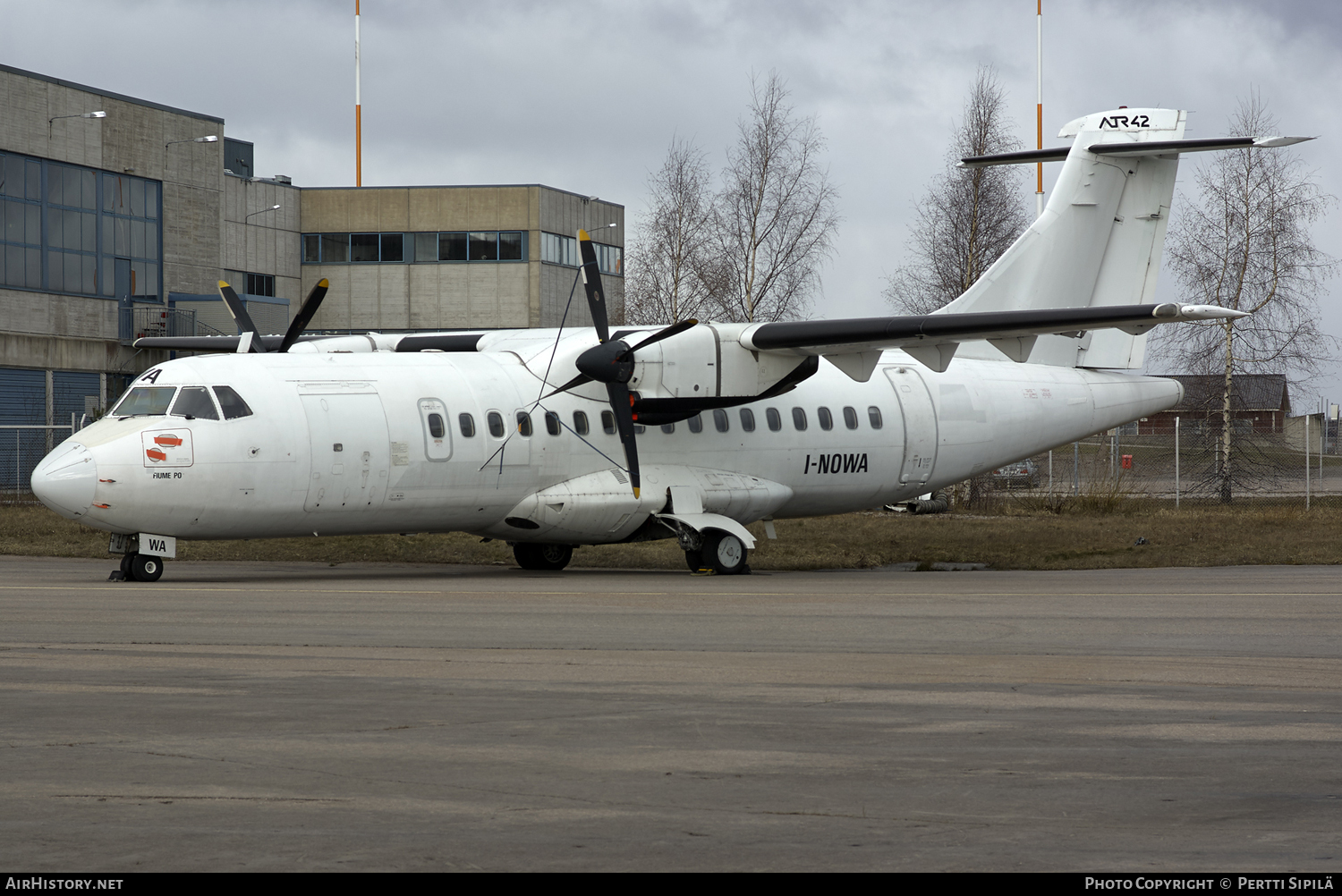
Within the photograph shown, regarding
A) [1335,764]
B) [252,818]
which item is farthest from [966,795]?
[252,818]

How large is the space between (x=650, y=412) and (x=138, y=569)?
710cm

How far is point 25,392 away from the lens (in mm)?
51781

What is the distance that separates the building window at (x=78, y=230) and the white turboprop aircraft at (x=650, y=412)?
101 feet

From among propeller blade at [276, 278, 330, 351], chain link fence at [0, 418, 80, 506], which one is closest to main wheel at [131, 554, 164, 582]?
propeller blade at [276, 278, 330, 351]

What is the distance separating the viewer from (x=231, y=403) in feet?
59.5

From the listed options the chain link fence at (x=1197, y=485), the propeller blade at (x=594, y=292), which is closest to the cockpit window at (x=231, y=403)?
the propeller blade at (x=594, y=292)

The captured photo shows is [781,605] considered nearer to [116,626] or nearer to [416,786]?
[116,626]

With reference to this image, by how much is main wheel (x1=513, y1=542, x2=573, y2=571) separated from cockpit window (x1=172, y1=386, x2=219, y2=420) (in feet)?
19.6

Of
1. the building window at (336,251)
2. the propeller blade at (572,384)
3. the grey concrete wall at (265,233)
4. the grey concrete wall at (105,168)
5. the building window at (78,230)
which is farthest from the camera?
the building window at (336,251)

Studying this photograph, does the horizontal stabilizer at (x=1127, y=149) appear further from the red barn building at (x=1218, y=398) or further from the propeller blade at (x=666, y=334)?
the red barn building at (x=1218, y=398)

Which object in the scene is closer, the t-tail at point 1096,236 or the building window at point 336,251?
the t-tail at point 1096,236

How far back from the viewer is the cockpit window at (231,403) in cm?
1806

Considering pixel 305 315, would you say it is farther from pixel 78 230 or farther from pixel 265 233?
pixel 265 233

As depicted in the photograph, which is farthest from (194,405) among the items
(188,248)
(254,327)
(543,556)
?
(188,248)
